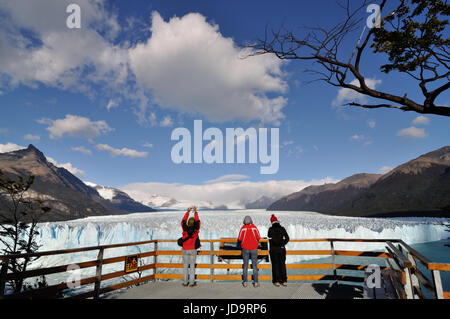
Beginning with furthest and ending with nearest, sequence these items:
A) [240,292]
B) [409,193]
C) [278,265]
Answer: [409,193], [278,265], [240,292]

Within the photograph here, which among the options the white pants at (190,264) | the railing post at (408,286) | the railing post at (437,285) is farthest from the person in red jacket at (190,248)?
the railing post at (437,285)

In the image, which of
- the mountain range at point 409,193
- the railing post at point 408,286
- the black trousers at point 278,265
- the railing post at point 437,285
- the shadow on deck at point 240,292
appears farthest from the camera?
the mountain range at point 409,193

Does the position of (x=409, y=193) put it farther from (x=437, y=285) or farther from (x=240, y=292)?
(x=437, y=285)

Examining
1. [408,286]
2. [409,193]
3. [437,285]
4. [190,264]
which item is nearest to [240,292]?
[190,264]

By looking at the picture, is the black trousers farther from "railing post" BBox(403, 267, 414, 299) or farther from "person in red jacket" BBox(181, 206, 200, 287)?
"railing post" BBox(403, 267, 414, 299)

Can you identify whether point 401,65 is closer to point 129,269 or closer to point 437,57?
point 437,57

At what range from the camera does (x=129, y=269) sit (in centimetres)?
714

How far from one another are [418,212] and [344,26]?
147m

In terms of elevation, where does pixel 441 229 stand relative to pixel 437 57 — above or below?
below

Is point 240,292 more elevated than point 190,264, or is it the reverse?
point 190,264

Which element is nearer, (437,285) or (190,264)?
(437,285)

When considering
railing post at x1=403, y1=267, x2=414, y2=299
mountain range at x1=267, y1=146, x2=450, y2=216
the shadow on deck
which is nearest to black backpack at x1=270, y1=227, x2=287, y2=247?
the shadow on deck

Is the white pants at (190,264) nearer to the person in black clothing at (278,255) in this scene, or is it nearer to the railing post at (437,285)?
the person in black clothing at (278,255)
